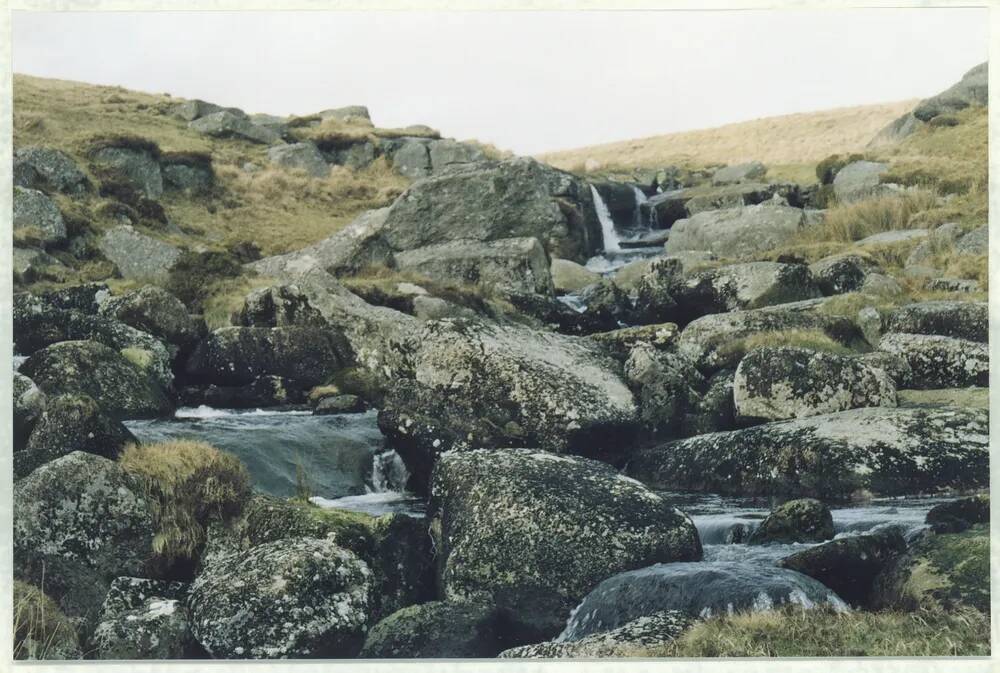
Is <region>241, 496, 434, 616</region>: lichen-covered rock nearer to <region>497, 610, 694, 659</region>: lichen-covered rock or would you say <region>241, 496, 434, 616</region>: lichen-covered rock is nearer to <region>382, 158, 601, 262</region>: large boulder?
<region>497, 610, 694, 659</region>: lichen-covered rock

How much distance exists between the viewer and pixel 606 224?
36.3m

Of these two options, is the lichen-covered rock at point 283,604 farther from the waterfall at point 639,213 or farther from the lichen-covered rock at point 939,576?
the waterfall at point 639,213

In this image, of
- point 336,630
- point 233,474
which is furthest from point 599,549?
point 233,474

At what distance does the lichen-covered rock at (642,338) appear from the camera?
54.3 feet

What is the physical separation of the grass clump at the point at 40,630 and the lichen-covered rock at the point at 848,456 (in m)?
6.41

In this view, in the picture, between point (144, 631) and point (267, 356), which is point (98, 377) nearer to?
point (267, 356)

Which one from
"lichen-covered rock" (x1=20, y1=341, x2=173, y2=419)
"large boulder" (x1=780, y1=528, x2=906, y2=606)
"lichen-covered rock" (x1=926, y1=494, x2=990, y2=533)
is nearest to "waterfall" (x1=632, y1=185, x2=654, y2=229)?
"lichen-covered rock" (x1=20, y1=341, x2=173, y2=419)

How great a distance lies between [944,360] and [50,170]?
25.4 m

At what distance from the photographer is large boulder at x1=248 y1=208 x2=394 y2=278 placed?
2259cm

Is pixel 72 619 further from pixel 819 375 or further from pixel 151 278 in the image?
pixel 151 278

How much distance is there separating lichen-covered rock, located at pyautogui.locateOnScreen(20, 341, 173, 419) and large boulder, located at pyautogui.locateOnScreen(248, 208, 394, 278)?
25.9 feet

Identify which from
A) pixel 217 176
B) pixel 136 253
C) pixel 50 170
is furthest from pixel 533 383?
pixel 217 176

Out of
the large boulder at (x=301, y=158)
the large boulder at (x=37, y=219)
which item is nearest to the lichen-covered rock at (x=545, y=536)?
the large boulder at (x=37, y=219)

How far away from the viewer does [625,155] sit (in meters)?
82.2
